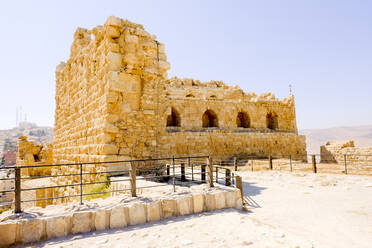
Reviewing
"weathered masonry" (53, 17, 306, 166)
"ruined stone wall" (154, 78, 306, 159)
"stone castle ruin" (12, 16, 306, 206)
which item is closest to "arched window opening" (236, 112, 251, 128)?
"ruined stone wall" (154, 78, 306, 159)

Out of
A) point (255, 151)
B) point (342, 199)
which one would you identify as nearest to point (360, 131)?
point (255, 151)

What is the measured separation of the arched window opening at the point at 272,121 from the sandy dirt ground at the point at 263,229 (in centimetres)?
1785

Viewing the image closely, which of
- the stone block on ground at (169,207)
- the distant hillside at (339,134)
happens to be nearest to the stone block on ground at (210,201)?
the stone block on ground at (169,207)

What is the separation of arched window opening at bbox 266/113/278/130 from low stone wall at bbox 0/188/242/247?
1991cm

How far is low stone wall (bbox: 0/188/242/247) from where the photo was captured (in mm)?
3129

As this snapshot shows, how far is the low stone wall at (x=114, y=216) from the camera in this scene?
3129mm

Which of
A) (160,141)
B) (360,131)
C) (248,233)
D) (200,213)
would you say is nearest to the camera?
(248,233)

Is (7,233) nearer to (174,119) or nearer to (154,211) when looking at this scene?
(154,211)

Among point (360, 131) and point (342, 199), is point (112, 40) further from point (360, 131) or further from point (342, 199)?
point (360, 131)

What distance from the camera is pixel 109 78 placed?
20.9ft

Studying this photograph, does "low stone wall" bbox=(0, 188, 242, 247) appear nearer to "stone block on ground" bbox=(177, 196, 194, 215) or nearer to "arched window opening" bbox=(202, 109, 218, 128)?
"stone block on ground" bbox=(177, 196, 194, 215)

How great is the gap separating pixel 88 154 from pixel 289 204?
5947 mm

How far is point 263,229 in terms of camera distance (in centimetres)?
373

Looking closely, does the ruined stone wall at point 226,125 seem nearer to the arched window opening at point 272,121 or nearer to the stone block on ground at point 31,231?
the arched window opening at point 272,121
